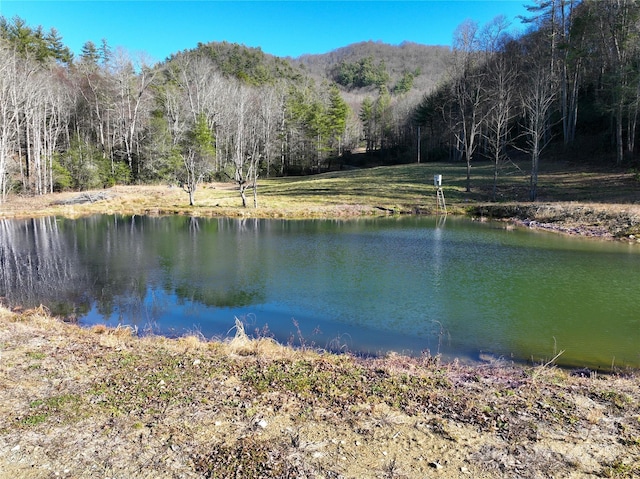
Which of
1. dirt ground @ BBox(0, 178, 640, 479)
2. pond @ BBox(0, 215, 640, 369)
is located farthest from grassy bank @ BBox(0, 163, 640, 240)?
dirt ground @ BBox(0, 178, 640, 479)

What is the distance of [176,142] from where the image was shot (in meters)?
56.1

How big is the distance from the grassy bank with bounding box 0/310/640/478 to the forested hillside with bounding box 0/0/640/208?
29094mm

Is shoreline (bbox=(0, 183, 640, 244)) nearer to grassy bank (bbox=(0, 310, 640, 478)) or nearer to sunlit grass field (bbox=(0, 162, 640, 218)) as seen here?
sunlit grass field (bbox=(0, 162, 640, 218))

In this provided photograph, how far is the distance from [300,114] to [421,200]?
39345 mm

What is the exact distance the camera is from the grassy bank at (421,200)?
27.1 meters

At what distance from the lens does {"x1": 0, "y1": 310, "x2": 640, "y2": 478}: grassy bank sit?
15.6 ft

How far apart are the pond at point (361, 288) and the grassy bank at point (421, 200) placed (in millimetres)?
4140

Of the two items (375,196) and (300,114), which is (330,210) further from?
(300,114)

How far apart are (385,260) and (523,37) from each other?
5202cm

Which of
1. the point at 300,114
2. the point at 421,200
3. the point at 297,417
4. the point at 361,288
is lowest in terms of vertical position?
the point at 361,288

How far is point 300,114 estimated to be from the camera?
70688mm

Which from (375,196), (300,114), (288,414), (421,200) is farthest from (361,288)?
(300,114)

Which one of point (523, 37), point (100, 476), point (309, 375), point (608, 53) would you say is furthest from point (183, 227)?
point (523, 37)

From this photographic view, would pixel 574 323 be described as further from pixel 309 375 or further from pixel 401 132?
pixel 401 132
